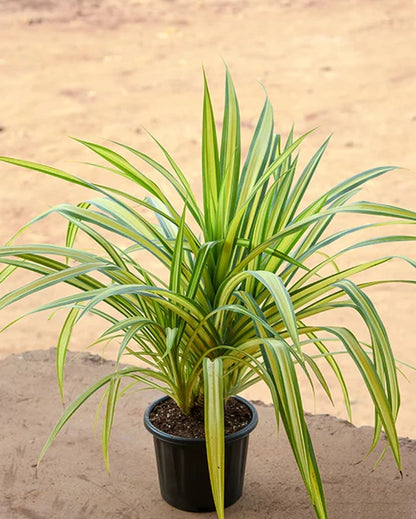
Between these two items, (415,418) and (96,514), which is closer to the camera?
(96,514)

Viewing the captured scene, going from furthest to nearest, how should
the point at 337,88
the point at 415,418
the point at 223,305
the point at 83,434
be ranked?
the point at 337,88
the point at 415,418
the point at 83,434
the point at 223,305

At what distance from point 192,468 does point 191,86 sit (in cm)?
419

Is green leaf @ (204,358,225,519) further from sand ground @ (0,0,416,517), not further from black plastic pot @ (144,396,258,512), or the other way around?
sand ground @ (0,0,416,517)

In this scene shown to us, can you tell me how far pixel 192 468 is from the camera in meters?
1.55

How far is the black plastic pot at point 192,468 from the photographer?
152 cm

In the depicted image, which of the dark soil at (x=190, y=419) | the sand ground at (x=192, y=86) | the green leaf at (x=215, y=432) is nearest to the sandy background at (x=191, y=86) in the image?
the sand ground at (x=192, y=86)

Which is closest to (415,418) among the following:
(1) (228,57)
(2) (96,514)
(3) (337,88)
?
(2) (96,514)

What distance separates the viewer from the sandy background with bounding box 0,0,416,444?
12.8 ft

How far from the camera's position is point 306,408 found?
94.5 inches

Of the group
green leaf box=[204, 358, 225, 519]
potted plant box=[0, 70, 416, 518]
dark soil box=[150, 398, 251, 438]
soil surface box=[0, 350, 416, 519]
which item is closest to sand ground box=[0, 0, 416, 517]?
soil surface box=[0, 350, 416, 519]

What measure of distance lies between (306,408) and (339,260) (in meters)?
1.14

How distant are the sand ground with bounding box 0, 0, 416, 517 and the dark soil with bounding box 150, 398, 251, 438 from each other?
32.5 inches

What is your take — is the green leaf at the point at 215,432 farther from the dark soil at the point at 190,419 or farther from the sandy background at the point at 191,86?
the sandy background at the point at 191,86

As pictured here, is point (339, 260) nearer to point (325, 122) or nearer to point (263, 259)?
point (325, 122)
